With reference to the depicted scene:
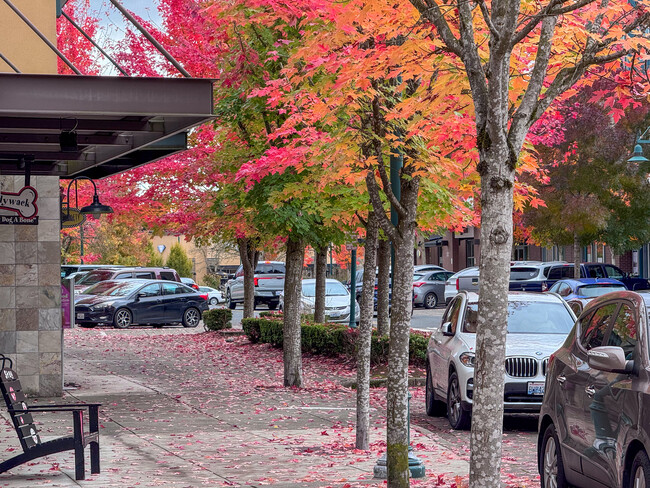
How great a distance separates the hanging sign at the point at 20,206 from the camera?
46.5ft

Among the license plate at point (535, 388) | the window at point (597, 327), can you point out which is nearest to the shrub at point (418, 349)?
the license plate at point (535, 388)

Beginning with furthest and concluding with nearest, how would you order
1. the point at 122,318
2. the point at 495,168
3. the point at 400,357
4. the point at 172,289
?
the point at 172,289, the point at 122,318, the point at 400,357, the point at 495,168

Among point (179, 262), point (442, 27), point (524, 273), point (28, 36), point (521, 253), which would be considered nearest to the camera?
point (442, 27)

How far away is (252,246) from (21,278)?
45.4ft

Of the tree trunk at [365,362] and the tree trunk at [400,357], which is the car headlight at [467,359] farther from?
the tree trunk at [400,357]

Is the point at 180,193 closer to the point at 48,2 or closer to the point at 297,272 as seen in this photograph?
the point at 297,272

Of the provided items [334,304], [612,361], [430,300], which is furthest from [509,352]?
[430,300]

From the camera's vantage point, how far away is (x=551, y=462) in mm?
7949

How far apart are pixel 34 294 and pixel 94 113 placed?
18.3ft

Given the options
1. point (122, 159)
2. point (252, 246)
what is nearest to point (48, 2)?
point (122, 159)

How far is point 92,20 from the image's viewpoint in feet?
84.2

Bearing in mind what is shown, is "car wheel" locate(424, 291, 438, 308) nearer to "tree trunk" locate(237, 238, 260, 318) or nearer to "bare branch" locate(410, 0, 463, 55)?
"tree trunk" locate(237, 238, 260, 318)

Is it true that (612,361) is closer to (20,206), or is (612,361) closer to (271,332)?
(20,206)

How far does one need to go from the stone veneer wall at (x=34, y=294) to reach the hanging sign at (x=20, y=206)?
0.13 metres
